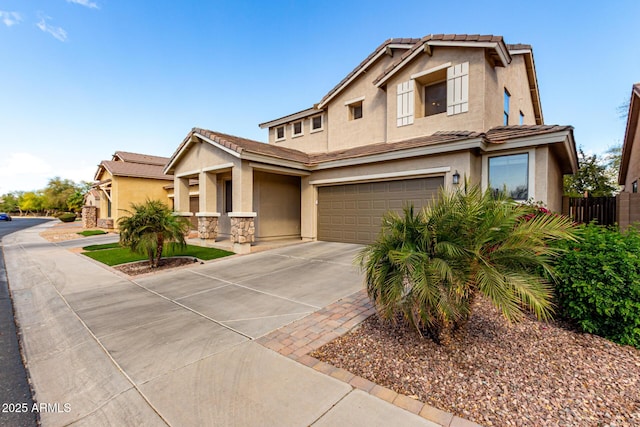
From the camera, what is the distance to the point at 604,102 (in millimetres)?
22016

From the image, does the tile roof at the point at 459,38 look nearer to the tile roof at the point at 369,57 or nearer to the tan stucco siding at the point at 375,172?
the tile roof at the point at 369,57

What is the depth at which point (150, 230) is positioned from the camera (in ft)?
27.0

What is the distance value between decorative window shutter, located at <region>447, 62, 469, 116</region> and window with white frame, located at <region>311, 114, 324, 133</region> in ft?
21.9

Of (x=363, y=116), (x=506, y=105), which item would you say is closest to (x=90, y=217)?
(x=363, y=116)

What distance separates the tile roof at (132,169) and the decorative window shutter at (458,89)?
775 inches

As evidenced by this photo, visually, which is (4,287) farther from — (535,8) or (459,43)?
(535,8)

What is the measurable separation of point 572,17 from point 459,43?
695 centimetres

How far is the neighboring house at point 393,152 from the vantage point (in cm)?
861

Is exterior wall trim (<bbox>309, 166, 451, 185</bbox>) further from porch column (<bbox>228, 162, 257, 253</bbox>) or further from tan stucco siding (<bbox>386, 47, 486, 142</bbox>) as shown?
porch column (<bbox>228, 162, 257, 253</bbox>)

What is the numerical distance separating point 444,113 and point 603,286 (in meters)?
8.40

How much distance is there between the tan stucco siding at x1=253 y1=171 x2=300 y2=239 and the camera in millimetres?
12336

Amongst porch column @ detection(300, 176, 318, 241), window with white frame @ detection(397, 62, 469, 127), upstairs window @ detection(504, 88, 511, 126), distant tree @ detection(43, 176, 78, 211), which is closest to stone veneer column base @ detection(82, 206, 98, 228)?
porch column @ detection(300, 176, 318, 241)

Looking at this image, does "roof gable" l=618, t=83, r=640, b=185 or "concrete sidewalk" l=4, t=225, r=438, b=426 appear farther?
"roof gable" l=618, t=83, r=640, b=185

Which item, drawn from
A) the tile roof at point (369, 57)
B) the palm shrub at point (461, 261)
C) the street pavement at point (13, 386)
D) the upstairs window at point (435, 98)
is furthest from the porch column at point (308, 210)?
the street pavement at point (13, 386)
